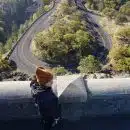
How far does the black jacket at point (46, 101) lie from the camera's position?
3412 millimetres

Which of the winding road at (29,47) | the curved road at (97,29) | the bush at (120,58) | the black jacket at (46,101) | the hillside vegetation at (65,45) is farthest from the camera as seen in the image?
the curved road at (97,29)

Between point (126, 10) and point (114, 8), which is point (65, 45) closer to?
point (126, 10)

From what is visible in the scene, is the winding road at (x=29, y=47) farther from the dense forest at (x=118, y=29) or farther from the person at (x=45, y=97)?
the person at (x=45, y=97)

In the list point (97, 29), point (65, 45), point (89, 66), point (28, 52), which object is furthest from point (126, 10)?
point (89, 66)

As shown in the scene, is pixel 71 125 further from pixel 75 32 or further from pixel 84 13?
pixel 84 13

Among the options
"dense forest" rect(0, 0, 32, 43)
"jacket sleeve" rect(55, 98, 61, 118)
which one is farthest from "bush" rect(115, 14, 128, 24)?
"jacket sleeve" rect(55, 98, 61, 118)

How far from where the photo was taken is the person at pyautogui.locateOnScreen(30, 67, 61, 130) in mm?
3420

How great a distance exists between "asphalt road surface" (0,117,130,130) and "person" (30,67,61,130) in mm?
184

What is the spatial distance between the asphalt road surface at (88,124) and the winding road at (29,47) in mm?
24210

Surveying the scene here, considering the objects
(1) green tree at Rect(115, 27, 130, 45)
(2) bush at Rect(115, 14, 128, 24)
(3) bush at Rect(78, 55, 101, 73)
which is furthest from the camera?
(2) bush at Rect(115, 14, 128, 24)

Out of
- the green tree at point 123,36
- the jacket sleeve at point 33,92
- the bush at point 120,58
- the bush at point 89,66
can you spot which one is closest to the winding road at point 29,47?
the green tree at point 123,36

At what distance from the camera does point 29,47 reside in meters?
33.5

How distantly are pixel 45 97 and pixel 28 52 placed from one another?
29.0 m

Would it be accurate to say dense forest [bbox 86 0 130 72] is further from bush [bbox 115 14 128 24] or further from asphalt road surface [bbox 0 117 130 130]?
asphalt road surface [bbox 0 117 130 130]
